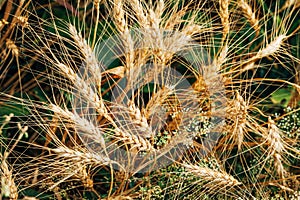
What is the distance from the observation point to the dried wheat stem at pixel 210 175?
1.10 m

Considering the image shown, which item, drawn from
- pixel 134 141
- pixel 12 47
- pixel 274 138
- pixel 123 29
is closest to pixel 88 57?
pixel 123 29

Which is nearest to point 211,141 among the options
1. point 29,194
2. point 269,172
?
point 269,172

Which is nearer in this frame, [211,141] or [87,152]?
[87,152]

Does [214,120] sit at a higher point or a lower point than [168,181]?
higher

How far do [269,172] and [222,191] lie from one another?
0.13 m

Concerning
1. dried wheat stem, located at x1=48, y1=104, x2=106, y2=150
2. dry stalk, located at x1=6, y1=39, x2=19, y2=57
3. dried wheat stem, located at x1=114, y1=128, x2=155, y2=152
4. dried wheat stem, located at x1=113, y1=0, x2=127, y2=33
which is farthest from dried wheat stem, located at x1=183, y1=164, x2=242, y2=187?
dry stalk, located at x1=6, y1=39, x2=19, y2=57

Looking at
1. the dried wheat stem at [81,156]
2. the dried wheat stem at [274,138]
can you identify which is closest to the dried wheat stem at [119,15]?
the dried wheat stem at [81,156]

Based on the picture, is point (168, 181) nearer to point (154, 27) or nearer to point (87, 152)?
point (87, 152)

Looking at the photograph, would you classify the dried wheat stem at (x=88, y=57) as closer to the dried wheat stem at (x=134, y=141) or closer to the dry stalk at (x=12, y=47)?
the dried wheat stem at (x=134, y=141)

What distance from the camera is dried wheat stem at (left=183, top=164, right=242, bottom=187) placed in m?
1.10

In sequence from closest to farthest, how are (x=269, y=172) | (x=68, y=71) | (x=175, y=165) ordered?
(x=68, y=71) < (x=175, y=165) < (x=269, y=172)

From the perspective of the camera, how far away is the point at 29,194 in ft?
4.13

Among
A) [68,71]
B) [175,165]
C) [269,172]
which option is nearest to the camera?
[68,71]

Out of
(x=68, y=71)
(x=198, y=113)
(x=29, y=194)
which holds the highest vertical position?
(x=68, y=71)
